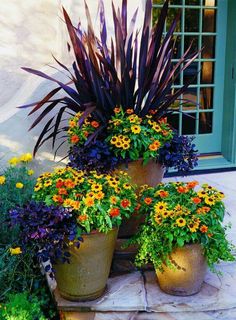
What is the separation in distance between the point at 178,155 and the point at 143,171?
278 mm

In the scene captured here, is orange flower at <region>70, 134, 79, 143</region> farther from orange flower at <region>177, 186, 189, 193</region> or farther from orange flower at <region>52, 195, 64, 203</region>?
orange flower at <region>177, 186, 189, 193</region>

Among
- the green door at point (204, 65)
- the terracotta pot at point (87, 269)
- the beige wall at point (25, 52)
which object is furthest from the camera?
the green door at point (204, 65)

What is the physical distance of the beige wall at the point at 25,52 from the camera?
3.33 m

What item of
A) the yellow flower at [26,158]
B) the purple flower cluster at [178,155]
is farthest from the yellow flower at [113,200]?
the yellow flower at [26,158]

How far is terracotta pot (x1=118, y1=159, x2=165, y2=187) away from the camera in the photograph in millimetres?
2627

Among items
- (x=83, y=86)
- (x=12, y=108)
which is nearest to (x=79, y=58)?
(x=83, y=86)

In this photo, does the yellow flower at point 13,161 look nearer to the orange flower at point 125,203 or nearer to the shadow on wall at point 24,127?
the shadow on wall at point 24,127

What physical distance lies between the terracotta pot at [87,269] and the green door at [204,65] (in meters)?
2.34

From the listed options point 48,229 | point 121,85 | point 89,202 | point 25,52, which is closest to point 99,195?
point 89,202

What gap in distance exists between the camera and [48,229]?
200 centimetres

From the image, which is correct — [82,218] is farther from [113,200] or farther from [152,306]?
[152,306]

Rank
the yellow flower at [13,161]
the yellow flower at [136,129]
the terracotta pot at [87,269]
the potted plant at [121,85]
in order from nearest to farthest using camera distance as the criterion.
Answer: the terracotta pot at [87,269], the yellow flower at [136,129], the potted plant at [121,85], the yellow flower at [13,161]

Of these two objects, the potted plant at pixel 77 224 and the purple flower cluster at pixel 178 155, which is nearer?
the potted plant at pixel 77 224

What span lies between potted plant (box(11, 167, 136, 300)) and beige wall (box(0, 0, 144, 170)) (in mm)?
1153
